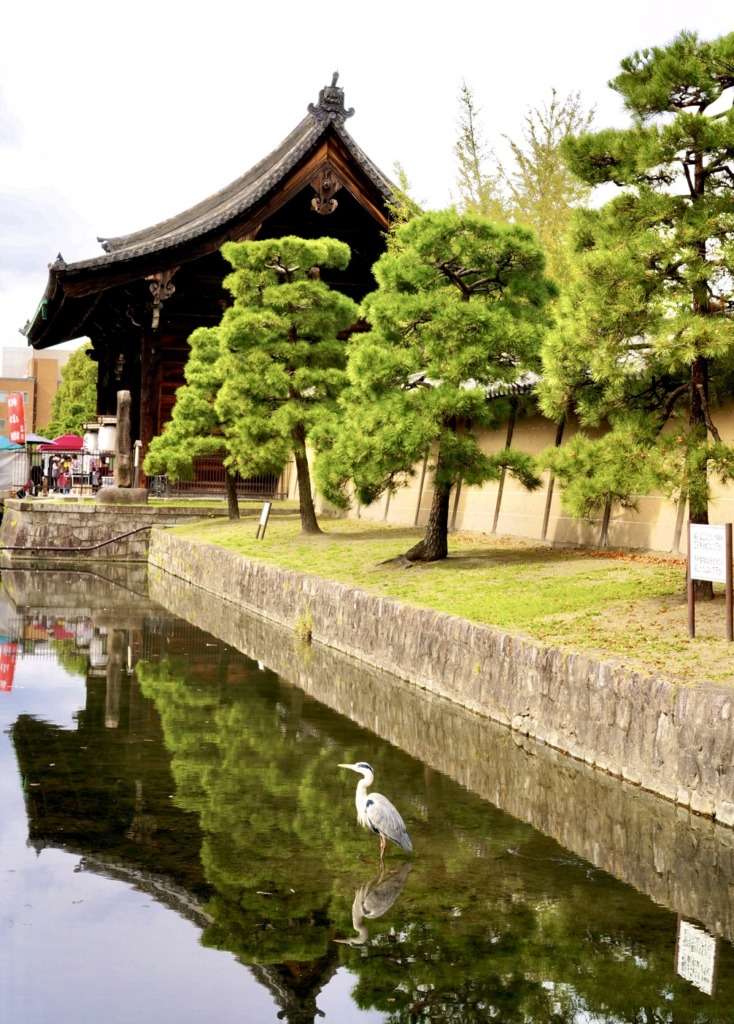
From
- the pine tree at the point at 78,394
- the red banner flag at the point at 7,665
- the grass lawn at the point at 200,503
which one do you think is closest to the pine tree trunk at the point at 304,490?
the grass lawn at the point at 200,503

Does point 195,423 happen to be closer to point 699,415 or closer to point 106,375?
point 106,375

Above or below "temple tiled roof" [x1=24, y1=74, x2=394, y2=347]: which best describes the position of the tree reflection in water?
below

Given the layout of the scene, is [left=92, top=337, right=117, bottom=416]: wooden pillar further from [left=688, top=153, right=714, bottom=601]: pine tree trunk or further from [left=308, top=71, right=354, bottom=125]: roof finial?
[left=688, top=153, right=714, bottom=601]: pine tree trunk

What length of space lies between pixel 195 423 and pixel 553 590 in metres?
17.7

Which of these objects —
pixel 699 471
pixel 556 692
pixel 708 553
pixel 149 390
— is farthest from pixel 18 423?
pixel 708 553

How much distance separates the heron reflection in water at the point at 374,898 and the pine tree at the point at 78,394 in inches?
2527

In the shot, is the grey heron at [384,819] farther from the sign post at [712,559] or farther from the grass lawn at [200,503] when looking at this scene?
the grass lawn at [200,503]

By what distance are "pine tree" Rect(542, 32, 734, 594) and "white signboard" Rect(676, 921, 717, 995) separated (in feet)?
21.7

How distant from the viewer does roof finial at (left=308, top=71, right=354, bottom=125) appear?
35.2 metres

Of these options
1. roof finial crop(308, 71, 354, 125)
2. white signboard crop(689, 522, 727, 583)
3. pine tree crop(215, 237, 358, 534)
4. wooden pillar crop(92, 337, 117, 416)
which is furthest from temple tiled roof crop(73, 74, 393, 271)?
white signboard crop(689, 522, 727, 583)

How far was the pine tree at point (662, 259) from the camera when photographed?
41.3ft

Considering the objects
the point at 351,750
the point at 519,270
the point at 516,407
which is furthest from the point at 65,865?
the point at 516,407

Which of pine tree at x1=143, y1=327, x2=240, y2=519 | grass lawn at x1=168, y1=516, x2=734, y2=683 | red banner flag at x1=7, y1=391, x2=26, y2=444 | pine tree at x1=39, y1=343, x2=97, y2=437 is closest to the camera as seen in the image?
grass lawn at x1=168, y1=516, x2=734, y2=683

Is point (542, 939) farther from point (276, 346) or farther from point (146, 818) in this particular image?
point (276, 346)
